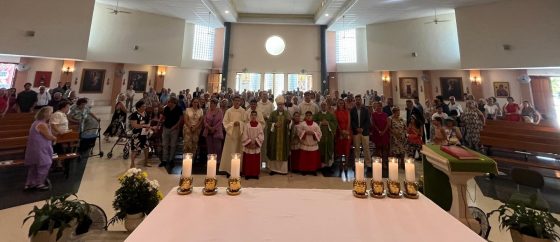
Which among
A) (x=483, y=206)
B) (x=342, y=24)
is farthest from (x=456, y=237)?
(x=342, y=24)

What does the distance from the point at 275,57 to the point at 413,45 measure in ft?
26.5

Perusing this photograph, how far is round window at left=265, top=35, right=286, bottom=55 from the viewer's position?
15.3 m

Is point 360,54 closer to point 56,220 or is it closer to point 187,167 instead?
point 187,167

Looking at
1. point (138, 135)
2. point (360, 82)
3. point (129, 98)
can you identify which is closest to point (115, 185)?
point (138, 135)

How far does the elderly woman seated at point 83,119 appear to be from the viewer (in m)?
6.19

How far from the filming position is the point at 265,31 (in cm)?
1518

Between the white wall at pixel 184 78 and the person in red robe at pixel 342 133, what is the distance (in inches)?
465

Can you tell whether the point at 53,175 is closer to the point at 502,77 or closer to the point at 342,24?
the point at 342,24

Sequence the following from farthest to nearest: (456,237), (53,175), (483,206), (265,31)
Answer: (265,31), (53,175), (483,206), (456,237)

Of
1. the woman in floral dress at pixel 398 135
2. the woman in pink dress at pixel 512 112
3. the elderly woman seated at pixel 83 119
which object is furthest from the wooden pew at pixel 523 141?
the elderly woman seated at pixel 83 119

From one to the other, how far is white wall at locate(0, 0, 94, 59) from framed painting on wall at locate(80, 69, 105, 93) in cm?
205

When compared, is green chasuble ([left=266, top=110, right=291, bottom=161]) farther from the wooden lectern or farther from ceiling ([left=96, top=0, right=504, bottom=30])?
ceiling ([left=96, top=0, right=504, bottom=30])

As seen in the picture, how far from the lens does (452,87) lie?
41.8 feet

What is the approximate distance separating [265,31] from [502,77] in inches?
520
